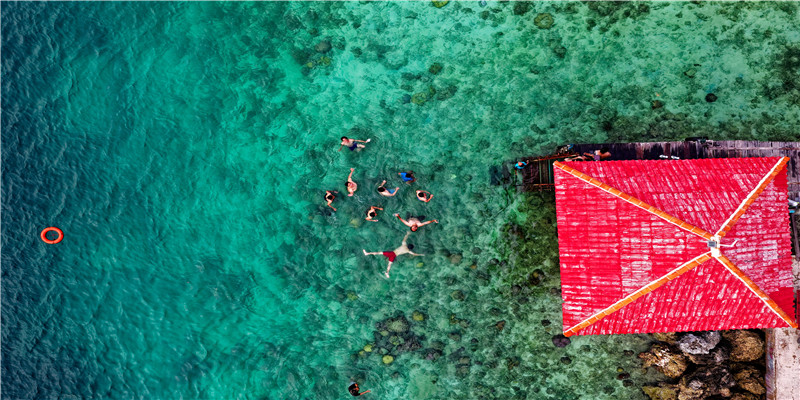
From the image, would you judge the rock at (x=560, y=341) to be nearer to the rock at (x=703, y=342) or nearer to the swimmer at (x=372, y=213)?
the rock at (x=703, y=342)

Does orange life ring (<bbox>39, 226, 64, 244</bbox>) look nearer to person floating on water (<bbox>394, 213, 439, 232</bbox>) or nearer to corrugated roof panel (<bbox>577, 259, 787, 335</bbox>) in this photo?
person floating on water (<bbox>394, 213, 439, 232</bbox>)

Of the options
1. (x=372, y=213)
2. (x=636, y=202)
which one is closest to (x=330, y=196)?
(x=372, y=213)

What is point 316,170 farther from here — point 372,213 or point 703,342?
point 703,342

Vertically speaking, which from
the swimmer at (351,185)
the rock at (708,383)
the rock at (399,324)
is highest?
the swimmer at (351,185)

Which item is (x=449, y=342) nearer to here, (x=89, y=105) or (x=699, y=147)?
(x=699, y=147)

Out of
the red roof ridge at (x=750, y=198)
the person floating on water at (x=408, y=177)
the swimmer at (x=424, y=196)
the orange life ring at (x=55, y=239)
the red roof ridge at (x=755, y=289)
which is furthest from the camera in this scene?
the orange life ring at (x=55, y=239)

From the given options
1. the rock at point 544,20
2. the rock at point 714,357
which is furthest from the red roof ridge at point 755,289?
the rock at point 544,20
